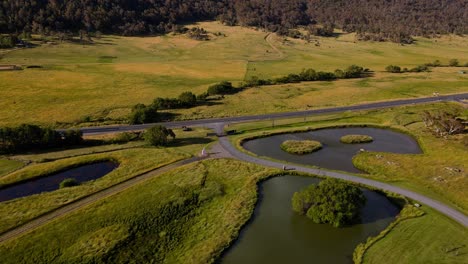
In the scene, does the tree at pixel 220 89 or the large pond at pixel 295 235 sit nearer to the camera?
the large pond at pixel 295 235

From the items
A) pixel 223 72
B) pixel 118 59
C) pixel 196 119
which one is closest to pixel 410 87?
pixel 223 72

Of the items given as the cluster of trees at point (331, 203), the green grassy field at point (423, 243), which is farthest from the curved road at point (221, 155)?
the cluster of trees at point (331, 203)

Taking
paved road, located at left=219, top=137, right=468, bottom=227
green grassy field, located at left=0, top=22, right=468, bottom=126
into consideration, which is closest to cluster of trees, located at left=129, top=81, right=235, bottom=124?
green grassy field, located at left=0, top=22, right=468, bottom=126

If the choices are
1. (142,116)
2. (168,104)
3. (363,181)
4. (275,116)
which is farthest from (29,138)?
(363,181)

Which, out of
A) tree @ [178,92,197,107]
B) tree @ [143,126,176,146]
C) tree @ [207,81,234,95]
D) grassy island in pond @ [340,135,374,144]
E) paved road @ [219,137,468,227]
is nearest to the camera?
paved road @ [219,137,468,227]

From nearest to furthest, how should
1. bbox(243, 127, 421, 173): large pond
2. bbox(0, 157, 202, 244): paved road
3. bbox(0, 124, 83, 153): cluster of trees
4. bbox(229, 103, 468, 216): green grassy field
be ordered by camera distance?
bbox(0, 157, 202, 244): paved road
bbox(229, 103, 468, 216): green grassy field
bbox(243, 127, 421, 173): large pond
bbox(0, 124, 83, 153): cluster of trees

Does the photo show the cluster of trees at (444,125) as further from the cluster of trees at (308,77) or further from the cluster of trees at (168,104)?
the cluster of trees at (168,104)

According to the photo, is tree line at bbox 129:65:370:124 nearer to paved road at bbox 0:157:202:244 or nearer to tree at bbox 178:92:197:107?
tree at bbox 178:92:197:107
